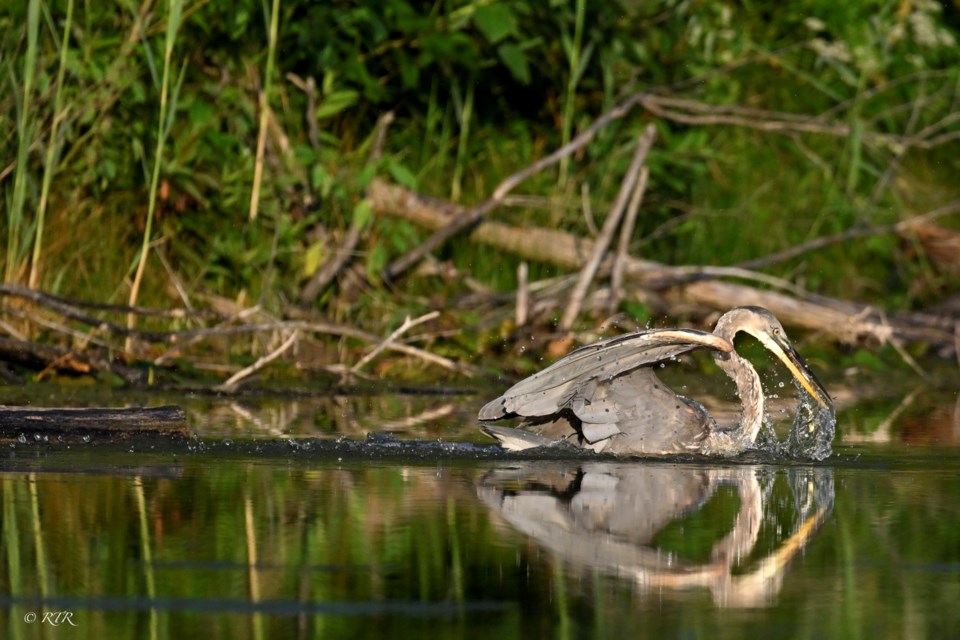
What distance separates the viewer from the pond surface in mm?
3854

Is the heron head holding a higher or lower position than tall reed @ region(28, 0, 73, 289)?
lower

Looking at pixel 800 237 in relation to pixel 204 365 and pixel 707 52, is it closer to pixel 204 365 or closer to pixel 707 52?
pixel 707 52

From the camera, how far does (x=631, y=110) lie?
37.1ft

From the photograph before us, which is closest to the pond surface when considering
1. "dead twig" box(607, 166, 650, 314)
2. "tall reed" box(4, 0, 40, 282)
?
"tall reed" box(4, 0, 40, 282)

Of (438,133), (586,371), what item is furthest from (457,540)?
(438,133)

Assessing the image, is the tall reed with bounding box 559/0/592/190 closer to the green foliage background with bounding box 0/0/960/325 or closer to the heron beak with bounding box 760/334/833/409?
the green foliage background with bounding box 0/0/960/325

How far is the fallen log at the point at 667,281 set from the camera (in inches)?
413

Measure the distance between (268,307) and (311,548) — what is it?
5.21 metres

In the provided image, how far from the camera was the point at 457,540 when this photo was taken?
4750 millimetres

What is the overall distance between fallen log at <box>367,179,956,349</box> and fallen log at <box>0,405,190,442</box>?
4.02 m

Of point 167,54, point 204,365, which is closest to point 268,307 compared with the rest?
point 204,365

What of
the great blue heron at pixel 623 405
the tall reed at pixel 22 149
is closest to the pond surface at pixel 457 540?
the great blue heron at pixel 623 405

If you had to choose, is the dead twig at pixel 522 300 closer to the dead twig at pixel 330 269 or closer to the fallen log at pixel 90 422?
the dead twig at pixel 330 269

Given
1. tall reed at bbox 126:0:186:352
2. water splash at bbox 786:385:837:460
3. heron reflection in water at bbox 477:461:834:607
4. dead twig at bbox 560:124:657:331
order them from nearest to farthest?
heron reflection in water at bbox 477:461:834:607 → water splash at bbox 786:385:837:460 → tall reed at bbox 126:0:186:352 → dead twig at bbox 560:124:657:331
